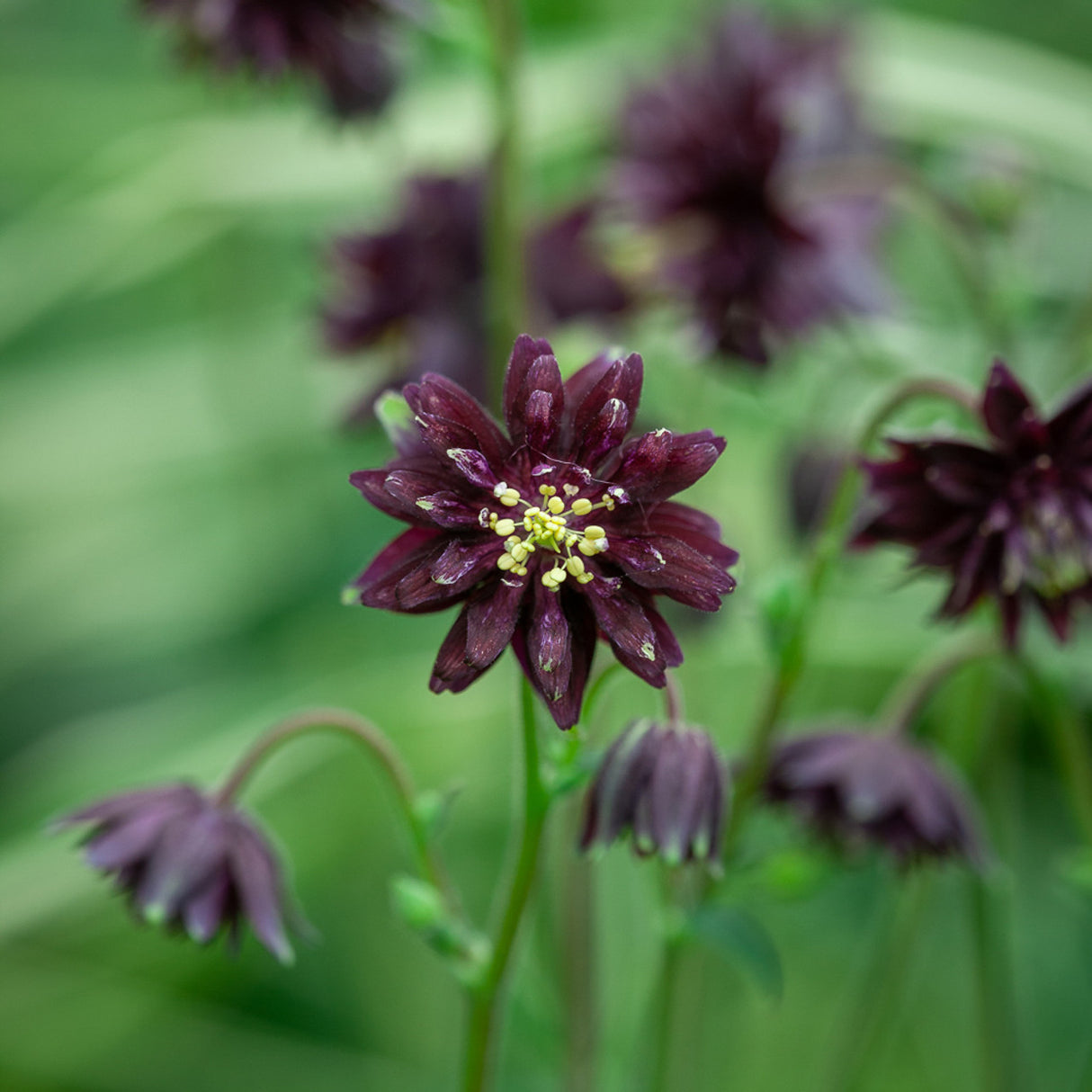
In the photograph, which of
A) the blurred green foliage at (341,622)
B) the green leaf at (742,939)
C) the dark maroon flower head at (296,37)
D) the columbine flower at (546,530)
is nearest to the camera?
the columbine flower at (546,530)

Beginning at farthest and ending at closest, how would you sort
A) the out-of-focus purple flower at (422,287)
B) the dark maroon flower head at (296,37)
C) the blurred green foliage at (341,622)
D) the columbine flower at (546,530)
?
1. the blurred green foliage at (341,622)
2. the out-of-focus purple flower at (422,287)
3. the dark maroon flower head at (296,37)
4. the columbine flower at (546,530)

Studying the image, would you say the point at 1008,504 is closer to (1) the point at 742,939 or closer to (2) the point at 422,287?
(1) the point at 742,939

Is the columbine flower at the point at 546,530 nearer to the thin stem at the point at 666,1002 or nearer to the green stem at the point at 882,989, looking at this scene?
the thin stem at the point at 666,1002

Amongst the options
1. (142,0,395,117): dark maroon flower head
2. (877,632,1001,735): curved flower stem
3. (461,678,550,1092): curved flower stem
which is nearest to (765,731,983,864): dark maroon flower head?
(877,632,1001,735): curved flower stem

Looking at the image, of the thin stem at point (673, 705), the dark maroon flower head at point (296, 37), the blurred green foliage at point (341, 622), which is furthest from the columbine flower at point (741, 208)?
the thin stem at point (673, 705)

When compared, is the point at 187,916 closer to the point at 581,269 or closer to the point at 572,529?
the point at 572,529
